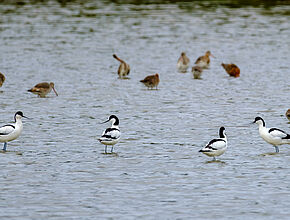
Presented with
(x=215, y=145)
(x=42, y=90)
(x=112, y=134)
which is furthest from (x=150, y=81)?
(x=215, y=145)

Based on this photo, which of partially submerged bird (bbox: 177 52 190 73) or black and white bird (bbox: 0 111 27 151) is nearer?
black and white bird (bbox: 0 111 27 151)

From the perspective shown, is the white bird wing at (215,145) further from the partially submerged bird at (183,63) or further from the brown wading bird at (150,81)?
the partially submerged bird at (183,63)

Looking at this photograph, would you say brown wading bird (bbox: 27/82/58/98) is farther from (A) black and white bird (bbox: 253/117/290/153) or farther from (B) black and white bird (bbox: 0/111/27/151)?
(A) black and white bird (bbox: 253/117/290/153)

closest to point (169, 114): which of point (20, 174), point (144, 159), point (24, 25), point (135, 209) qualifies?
point (144, 159)

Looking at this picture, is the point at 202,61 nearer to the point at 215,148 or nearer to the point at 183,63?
the point at 183,63

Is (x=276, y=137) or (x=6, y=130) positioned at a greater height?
(x=276, y=137)

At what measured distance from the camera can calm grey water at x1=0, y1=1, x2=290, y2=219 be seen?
12156mm

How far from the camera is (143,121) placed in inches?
787

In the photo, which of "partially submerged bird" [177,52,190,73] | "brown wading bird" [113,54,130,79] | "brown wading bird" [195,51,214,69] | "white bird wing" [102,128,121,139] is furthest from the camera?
"brown wading bird" [195,51,214,69]

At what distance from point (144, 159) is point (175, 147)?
147cm

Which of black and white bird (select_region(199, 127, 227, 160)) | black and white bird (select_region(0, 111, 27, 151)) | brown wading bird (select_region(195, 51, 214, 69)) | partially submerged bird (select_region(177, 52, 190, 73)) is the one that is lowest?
black and white bird (select_region(199, 127, 227, 160))

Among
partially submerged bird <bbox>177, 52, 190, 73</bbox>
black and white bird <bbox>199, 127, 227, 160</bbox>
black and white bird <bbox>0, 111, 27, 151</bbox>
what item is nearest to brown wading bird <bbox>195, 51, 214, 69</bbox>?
partially submerged bird <bbox>177, 52, 190, 73</bbox>

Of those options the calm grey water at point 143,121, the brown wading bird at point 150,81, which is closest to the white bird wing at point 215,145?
the calm grey water at point 143,121

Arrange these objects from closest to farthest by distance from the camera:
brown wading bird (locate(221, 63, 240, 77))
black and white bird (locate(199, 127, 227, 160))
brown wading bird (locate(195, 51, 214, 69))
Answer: black and white bird (locate(199, 127, 227, 160))
brown wading bird (locate(221, 63, 240, 77))
brown wading bird (locate(195, 51, 214, 69))
